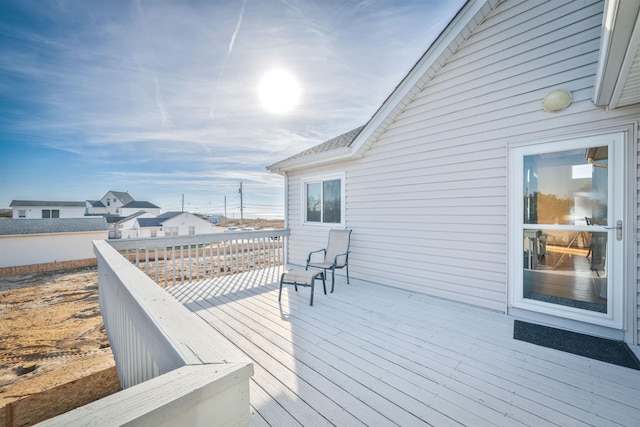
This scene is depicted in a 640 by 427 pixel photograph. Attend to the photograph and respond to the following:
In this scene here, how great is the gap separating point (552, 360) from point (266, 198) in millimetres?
34404

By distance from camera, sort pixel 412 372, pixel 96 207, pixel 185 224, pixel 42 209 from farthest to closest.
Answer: pixel 96 207, pixel 42 209, pixel 185 224, pixel 412 372

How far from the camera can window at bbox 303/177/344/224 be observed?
18.8ft

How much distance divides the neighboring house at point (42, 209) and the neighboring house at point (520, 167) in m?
42.9

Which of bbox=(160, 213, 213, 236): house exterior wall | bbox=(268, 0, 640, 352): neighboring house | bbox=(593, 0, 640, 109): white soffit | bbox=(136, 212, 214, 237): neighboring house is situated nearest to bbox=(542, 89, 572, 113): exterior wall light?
bbox=(268, 0, 640, 352): neighboring house

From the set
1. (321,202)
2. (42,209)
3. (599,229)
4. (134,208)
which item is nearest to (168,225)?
(42,209)

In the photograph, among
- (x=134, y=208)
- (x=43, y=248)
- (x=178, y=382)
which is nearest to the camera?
(x=178, y=382)

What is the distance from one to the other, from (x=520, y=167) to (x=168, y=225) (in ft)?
95.7

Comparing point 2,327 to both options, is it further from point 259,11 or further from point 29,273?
point 29,273

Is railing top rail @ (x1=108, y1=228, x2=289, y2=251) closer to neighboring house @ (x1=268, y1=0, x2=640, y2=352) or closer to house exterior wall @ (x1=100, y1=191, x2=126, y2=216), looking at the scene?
neighboring house @ (x1=268, y1=0, x2=640, y2=352)

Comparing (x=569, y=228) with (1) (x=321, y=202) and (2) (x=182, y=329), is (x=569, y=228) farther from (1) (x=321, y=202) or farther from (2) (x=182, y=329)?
(1) (x=321, y=202)

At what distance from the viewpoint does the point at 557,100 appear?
3.04m

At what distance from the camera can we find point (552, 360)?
2.42 metres

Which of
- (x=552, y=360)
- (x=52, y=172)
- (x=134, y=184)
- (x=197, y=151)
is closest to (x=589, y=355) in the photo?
(x=552, y=360)

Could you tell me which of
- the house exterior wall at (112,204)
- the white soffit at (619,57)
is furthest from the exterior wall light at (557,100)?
the house exterior wall at (112,204)
